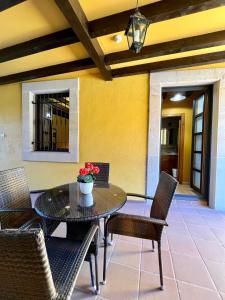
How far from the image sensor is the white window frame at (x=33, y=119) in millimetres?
3693

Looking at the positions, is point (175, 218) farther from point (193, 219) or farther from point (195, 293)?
point (195, 293)

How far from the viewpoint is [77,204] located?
1.53 m

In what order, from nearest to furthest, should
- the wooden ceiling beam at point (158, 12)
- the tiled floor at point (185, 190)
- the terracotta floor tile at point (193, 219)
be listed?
the wooden ceiling beam at point (158, 12)
the terracotta floor tile at point (193, 219)
the tiled floor at point (185, 190)

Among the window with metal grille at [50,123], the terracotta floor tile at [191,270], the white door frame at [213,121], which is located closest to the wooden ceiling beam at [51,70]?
the window with metal grille at [50,123]

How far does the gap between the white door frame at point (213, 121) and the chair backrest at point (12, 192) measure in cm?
223

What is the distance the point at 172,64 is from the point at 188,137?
263 cm

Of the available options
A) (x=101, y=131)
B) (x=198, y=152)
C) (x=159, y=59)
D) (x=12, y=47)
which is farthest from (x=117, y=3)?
(x=198, y=152)

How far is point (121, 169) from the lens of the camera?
3598 mm

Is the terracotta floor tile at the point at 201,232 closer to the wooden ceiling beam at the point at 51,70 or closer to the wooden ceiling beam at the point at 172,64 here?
the wooden ceiling beam at the point at 172,64

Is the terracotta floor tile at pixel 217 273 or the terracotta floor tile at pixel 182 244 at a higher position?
the terracotta floor tile at pixel 182 244

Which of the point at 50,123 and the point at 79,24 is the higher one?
the point at 79,24

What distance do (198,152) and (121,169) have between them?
1.81 metres

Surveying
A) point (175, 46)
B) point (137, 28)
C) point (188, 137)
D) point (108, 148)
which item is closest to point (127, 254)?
point (108, 148)

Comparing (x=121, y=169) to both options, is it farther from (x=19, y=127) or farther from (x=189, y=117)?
(x=189, y=117)
